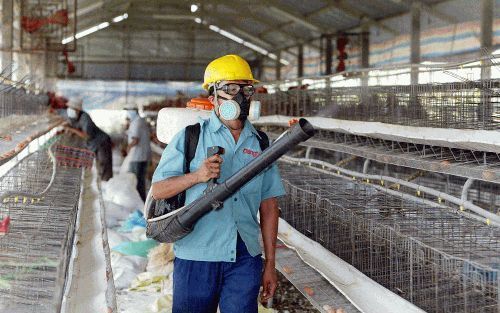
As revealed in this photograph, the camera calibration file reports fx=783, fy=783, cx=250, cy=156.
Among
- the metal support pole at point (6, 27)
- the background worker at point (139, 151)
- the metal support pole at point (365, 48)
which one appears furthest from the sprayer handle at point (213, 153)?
the metal support pole at point (365, 48)

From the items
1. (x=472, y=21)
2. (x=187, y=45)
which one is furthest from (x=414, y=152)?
(x=187, y=45)

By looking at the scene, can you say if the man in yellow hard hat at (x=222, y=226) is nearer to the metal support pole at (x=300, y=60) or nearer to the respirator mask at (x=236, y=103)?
the respirator mask at (x=236, y=103)

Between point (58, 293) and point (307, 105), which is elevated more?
point (307, 105)

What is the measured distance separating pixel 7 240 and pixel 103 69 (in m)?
25.0

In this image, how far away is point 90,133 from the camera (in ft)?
39.3

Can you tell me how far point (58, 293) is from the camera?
11.2ft

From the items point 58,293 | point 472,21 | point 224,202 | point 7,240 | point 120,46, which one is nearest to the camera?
point 224,202

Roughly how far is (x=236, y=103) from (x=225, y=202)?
1.35ft

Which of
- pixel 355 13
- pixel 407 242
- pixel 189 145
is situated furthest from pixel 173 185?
pixel 355 13

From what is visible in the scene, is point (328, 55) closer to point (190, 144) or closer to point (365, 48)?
point (365, 48)

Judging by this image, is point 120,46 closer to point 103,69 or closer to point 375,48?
point 103,69

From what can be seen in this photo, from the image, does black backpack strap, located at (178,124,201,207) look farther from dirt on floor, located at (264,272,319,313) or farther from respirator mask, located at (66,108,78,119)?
respirator mask, located at (66,108,78,119)

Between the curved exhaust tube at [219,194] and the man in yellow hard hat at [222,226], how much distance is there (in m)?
0.10

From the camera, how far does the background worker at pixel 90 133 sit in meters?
11.9
